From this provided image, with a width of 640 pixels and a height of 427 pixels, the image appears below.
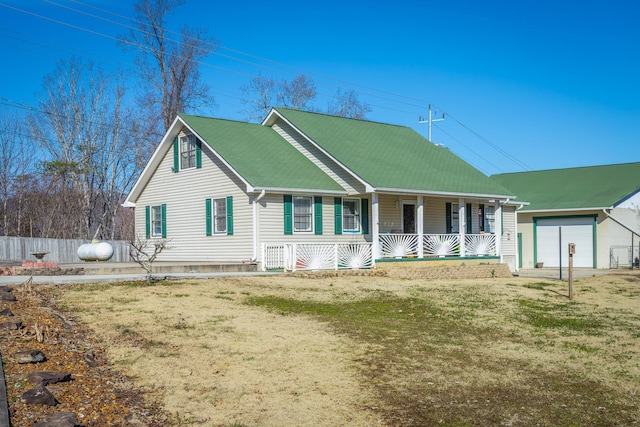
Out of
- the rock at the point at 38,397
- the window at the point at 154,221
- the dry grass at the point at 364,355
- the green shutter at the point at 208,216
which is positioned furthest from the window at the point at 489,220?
the rock at the point at 38,397

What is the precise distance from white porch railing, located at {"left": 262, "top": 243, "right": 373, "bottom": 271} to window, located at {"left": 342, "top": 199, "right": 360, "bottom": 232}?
6.44 feet

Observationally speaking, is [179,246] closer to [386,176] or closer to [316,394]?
[386,176]

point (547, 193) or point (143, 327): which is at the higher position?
point (547, 193)

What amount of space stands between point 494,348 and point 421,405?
3.25 m

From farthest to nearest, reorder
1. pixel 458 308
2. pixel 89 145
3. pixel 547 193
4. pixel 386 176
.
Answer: pixel 89 145 → pixel 547 193 → pixel 386 176 → pixel 458 308

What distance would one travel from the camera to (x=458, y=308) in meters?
14.0

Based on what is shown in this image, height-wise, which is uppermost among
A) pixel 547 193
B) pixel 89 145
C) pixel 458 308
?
pixel 89 145

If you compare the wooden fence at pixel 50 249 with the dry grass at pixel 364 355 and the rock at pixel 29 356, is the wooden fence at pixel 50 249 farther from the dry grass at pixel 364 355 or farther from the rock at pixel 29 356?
the rock at pixel 29 356

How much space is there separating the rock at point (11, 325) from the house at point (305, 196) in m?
12.5

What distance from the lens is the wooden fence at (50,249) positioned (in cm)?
3241

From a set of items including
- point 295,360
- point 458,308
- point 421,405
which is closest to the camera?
point 421,405

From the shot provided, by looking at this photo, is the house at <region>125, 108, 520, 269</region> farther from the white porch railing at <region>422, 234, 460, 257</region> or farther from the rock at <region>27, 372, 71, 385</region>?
the rock at <region>27, 372, 71, 385</region>

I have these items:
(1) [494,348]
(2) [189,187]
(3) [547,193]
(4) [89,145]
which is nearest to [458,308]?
(1) [494,348]

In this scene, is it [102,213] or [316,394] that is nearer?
[316,394]
